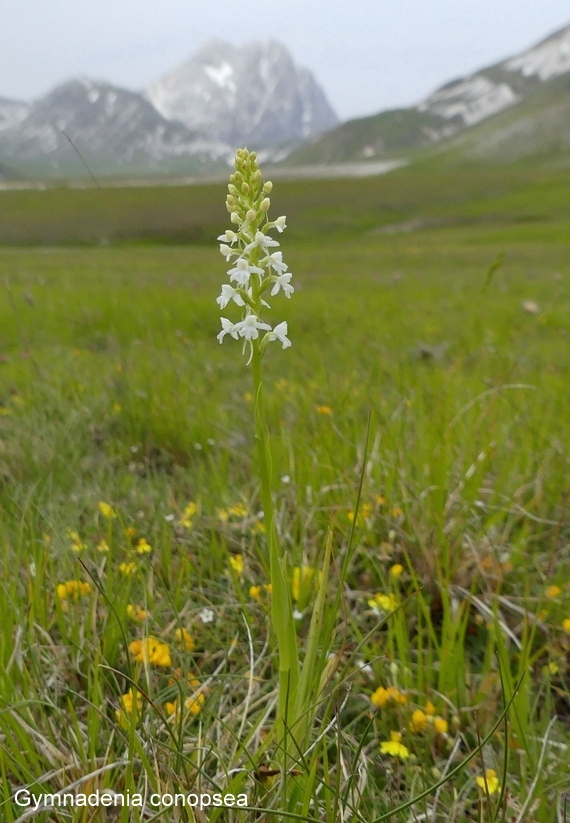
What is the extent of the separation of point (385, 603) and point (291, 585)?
399 millimetres

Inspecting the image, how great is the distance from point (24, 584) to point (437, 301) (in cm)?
1036

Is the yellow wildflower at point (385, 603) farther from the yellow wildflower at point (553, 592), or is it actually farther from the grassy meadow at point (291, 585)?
the yellow wildflower at point (553, 592)

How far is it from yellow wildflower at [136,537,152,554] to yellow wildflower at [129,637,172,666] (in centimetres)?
46

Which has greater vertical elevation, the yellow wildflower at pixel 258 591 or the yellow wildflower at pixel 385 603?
the yellow wildflower at pixel 258 591

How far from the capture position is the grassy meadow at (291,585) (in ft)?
5.31

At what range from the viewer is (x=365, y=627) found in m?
2.39

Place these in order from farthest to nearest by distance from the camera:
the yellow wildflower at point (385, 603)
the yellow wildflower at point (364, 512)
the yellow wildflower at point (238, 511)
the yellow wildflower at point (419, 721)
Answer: the yellow wildflower at point (238, 511), the yellow wildflower at point (364, 512), the yellow wildflower at point (385, 603), the yellow wildflower at point (419, 721)

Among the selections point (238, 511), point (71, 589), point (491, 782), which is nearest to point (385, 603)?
point (491, 782)

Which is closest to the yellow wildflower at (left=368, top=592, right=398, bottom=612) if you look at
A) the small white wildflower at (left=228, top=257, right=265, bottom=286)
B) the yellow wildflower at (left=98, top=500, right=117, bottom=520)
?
the yellow wildflower at (left=98, top=500, right=117, bottom=520)

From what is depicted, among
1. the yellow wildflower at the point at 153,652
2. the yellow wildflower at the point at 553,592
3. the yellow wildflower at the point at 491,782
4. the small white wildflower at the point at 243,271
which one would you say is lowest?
the yellow wildflower at the point at 491,782

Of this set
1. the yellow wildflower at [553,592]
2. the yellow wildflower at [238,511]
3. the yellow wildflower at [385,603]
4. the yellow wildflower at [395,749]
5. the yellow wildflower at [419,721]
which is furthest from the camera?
the yellow wildflower at [238,511]

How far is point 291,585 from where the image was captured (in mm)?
2344

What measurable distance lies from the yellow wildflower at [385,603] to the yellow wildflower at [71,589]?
3.79ft

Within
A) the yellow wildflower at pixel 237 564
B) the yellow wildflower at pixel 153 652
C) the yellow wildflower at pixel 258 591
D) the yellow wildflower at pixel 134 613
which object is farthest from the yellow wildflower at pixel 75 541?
the yellow wildflower at pixel 258 591
